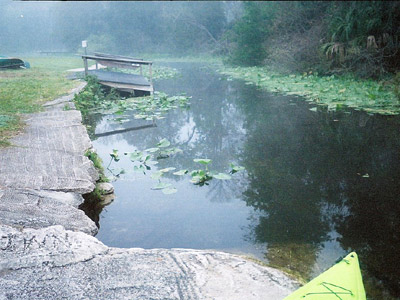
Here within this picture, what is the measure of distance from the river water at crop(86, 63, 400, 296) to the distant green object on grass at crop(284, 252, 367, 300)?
48 cm

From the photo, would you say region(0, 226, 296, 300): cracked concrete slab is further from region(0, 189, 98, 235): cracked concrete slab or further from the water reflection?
the water reflection

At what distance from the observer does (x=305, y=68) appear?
1188 cm

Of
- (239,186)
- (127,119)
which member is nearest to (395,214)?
(239,186)

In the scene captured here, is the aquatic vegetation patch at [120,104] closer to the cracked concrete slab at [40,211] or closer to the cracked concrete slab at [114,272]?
the cracked concrete slab at [40,211]

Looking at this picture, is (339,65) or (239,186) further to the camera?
(339,65)

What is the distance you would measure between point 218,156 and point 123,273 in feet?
9.15

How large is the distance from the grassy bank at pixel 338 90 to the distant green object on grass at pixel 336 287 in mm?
5076

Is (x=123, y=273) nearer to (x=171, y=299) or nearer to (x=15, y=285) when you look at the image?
(x=171, y=299)

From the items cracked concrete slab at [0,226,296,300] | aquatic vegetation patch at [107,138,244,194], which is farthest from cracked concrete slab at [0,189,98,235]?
aquatic vegetation patch at [107,138,244,194]

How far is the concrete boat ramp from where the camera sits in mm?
1921

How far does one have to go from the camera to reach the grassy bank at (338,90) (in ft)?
23.0

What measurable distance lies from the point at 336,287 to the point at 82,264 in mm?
1332

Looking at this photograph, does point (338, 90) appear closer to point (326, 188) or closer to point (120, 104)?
point (120, 104)

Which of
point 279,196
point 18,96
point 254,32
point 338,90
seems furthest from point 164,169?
point 254,32
